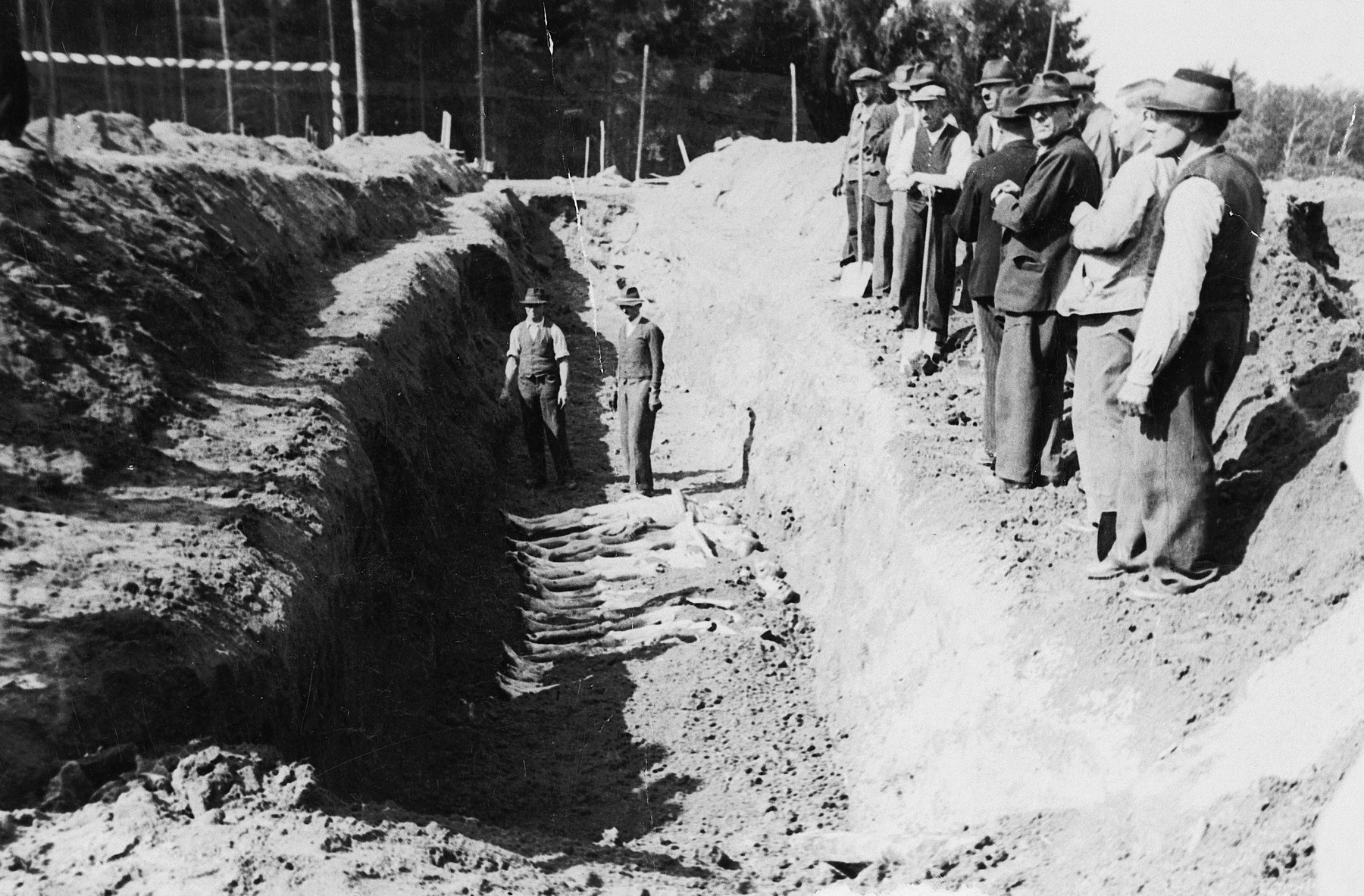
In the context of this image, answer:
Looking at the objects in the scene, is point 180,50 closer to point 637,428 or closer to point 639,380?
point 639,380

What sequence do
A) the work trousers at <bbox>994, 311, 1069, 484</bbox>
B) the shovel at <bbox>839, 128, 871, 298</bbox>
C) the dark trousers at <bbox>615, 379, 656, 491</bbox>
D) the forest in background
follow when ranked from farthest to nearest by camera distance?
the forest in background → the shovel at <bbox>839, 128, 871, 298</bbox> → the dark trousers at <bbox>615, 379, 656, 491</bbox> → the work trousers at <bbox>994, 311, 1069, 484</bbox>

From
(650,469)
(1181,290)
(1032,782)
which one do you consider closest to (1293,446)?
(1181,290)

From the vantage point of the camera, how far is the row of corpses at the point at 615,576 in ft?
27.5

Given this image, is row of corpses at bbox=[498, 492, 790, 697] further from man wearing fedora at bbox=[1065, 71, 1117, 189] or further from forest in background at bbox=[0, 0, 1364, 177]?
forest in background at bbox=[0, 0, 1364, 177]

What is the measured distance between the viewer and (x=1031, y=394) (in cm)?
655

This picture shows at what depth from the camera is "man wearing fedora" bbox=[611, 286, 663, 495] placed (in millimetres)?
11031

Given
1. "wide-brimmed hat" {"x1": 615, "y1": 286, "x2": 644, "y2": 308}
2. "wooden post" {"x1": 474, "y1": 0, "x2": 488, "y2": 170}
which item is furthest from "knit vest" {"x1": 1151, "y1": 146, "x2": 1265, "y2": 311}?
"wooden post" {"x1": 474, "y1": 0, "x2": 488, "y2": 170}

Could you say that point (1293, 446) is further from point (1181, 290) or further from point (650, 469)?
point (650, 469)

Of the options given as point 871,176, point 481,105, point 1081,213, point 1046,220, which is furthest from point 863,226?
point 481,105

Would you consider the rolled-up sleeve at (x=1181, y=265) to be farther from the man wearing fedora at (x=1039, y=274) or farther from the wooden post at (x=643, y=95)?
the wooden post at (x=643, y=95)

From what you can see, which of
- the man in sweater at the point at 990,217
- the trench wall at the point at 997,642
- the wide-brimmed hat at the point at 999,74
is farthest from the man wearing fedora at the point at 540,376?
the man in sweater at the point at 990,217

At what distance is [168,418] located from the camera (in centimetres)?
695

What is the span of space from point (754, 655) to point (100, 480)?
4095 mm

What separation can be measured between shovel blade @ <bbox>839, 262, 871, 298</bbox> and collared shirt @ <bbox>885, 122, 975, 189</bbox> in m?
1.81
